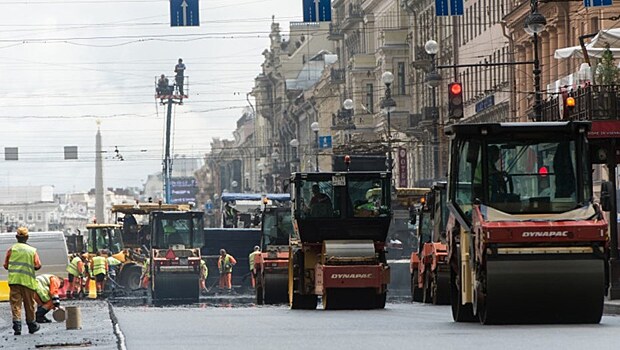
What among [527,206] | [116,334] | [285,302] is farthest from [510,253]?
[285,302]

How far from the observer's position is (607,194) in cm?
2145

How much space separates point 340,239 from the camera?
32.8 m

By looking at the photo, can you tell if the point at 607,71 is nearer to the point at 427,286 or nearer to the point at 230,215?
the point at 427,286

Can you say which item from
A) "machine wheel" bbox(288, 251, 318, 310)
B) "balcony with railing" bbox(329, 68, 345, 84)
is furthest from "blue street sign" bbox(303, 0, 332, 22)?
"balcony with railing" bbox(329, 68, 345, 84)

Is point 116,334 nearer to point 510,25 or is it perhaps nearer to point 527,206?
point 527,206

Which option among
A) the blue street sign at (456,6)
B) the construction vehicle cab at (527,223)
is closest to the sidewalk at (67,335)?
the construction vehicle cab at (527,223)

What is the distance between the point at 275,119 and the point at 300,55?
7022 mm

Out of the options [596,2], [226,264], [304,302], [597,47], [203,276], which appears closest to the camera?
[304,302]

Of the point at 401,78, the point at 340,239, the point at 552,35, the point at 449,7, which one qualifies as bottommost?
the point at 340,239

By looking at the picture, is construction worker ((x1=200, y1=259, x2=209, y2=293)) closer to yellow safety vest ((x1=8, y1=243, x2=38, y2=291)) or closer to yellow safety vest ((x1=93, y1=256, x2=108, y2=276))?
yellow safety vest ((x1=93, y1=256, x2=108, y2=276))

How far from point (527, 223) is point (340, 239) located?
11.1m

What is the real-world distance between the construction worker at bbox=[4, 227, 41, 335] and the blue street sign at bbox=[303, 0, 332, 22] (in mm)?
17820

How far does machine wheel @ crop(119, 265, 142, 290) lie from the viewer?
61969 mm

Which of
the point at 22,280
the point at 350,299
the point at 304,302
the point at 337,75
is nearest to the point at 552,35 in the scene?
the point at 304,302
